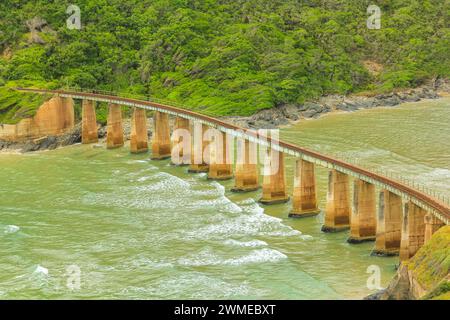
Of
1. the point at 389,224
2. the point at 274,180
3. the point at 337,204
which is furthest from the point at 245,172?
the point at 389,224

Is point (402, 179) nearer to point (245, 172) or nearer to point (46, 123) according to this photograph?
point (245, 172)

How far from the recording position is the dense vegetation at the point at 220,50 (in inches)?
4823

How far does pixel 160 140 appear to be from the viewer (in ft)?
305

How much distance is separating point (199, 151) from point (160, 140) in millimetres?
9190

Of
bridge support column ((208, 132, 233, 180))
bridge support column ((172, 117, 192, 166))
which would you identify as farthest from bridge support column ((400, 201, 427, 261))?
bridge support column ((172, 117, 192, 166))

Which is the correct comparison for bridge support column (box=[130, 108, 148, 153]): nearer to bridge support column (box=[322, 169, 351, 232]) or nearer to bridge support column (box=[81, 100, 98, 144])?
bridge support column (box=[81, 100, 98, 144])

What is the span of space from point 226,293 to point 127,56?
86.2 m

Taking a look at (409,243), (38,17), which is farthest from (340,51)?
(409,243)

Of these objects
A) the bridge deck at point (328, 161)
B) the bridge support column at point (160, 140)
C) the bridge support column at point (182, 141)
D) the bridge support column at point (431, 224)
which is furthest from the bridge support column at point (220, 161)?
the bridge support column at point (431, 224)

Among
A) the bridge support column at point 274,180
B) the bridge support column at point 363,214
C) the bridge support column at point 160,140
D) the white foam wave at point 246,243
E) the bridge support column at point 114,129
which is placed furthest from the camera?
the bridge support column at point 114,129

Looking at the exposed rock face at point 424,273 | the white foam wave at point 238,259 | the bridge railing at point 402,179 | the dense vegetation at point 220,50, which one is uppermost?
the dense vegetation at point 220,50

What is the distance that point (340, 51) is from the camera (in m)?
146

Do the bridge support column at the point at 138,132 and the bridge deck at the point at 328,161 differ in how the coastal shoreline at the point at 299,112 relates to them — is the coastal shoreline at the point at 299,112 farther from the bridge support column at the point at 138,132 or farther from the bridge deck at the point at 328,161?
the bridge support column at the point at 138,132

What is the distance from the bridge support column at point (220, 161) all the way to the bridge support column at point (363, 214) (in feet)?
81.6
